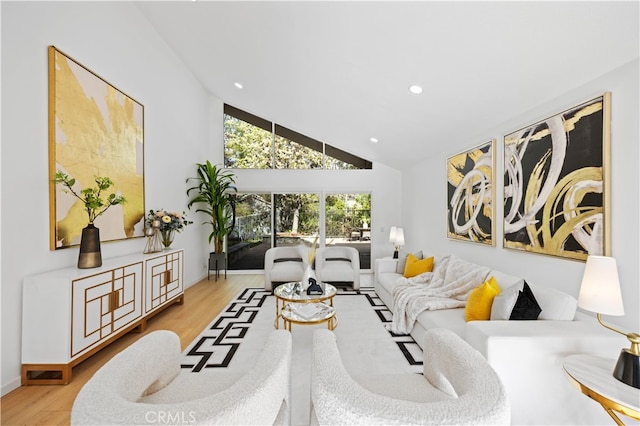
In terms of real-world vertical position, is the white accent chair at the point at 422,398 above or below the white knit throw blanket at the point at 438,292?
above

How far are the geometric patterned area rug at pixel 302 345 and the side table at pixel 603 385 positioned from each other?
1.08m

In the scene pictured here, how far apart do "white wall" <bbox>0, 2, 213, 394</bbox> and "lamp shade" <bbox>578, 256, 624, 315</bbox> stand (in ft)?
12.1

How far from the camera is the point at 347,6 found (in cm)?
229

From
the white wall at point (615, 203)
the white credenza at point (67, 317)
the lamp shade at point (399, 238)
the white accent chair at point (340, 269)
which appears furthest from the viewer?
the lamp shade at point (399, 238)

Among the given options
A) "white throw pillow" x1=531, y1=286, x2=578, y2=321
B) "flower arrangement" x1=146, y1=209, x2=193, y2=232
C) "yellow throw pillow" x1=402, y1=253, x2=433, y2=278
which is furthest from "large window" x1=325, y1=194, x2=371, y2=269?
"white throw pillow" x1=531, y1=286, x2=578, y2=321

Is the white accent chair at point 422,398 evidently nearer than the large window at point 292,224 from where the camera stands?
Yes

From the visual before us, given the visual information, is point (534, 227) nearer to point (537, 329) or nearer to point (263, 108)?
point (537, 329)

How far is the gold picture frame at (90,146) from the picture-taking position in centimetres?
252

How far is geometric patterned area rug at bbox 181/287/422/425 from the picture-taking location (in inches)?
94.1

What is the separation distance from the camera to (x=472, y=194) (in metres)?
3.53

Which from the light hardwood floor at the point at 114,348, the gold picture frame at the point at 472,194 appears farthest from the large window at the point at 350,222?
the gold picture frame at the point at 472,194

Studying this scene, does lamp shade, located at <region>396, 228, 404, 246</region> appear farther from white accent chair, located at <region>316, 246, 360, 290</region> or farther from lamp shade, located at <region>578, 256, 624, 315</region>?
lamp shade, located at <region>578, 256, 624, 315</region>

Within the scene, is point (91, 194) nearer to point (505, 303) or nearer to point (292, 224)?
point (505, 303)

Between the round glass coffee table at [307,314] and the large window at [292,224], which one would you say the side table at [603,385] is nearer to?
the round glass coffee table at [307,314]
